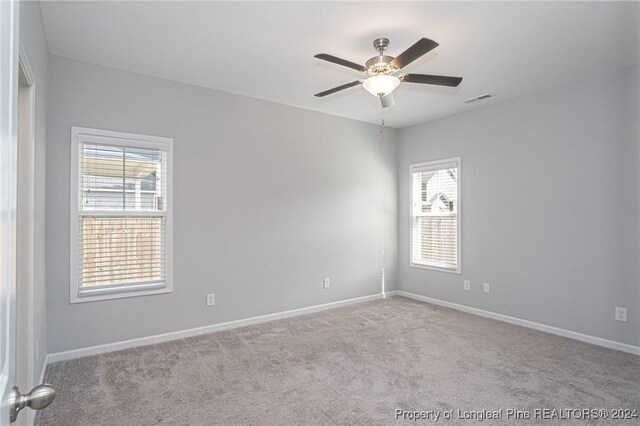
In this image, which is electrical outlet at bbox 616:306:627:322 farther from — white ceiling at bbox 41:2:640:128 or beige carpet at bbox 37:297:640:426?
white ceiling at bbox 41:2:640:128

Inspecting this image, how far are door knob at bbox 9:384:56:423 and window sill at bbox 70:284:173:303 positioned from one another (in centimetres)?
300

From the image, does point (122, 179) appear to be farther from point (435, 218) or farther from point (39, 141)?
point (435, 218)

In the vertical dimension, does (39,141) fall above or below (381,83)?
below

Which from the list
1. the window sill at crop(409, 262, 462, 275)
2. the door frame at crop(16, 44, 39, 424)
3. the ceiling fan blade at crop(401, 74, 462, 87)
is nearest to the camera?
the door frame at crop(16, 44, 39, 424)

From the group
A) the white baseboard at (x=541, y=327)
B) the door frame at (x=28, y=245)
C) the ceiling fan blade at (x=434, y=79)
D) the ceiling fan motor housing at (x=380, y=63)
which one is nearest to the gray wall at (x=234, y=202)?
the white baseboard at (x=541, y=327)

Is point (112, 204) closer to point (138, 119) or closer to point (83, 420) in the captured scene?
point (138, 119)

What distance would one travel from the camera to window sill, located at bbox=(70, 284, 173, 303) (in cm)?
336

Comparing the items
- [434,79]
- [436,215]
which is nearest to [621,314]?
[436,215]

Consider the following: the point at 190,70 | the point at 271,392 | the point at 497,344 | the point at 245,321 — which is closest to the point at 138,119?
the point at 190,70

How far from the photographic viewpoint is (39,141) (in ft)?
8.93

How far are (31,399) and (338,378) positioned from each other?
2.48 metres

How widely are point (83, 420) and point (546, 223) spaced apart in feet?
15.3

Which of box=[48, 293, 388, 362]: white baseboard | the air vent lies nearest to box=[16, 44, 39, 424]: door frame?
box=[48, 293, 388, 362]: white baseboard

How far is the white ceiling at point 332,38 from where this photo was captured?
2584 millimetres
